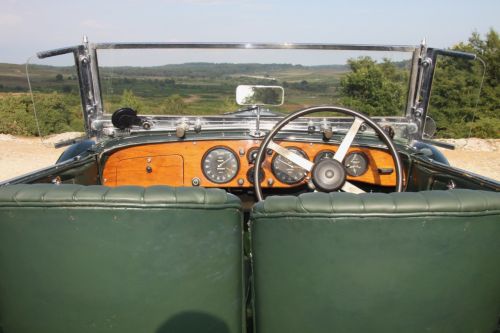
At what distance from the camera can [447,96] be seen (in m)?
8.10

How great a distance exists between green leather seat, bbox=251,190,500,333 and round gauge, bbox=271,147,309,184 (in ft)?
7.18

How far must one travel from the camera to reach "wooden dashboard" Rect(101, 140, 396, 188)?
367 centimetres

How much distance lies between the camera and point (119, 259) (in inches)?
60.7

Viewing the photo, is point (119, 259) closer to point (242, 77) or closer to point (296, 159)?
point (296, 159)

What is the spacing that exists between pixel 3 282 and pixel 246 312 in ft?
3.06

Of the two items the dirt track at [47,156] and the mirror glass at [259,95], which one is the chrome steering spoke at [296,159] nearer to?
the mirror glass at [259,95]

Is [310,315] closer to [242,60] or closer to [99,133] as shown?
[242,60]

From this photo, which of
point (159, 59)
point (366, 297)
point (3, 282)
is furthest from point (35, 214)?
point (159, 59)

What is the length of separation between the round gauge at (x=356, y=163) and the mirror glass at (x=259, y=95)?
2.46ft

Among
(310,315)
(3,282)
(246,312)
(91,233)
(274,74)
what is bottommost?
(246,312)

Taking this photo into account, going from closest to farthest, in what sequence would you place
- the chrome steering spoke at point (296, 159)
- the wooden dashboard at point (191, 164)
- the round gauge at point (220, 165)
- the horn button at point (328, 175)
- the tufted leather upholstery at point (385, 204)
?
the tufted leather upholstery at point (385, 204), the horn button at point (328, 175), the chrome steering spoke at point (296, 159), the wooden dashboard at point (191, 164), the round gauge at point (220, 165)

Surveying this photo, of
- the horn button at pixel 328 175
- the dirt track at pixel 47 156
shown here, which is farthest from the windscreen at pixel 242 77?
the dirt track at pixel 47 156

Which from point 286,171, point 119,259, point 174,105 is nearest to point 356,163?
point 286,171

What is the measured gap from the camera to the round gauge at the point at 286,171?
379cm
